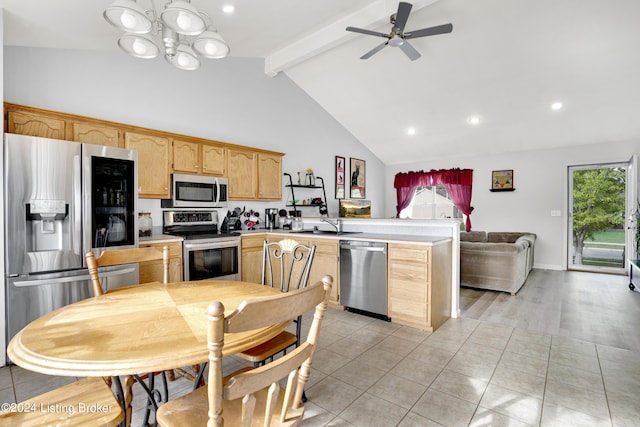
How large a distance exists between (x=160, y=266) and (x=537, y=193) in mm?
6947

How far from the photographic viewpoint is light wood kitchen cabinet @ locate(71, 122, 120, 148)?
3094 mm

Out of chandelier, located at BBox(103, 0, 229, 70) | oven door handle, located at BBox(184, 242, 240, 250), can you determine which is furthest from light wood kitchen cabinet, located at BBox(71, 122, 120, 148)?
chandelier, located at BBox(103, 0, 229, 70)

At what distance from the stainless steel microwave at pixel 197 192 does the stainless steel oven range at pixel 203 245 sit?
150mm

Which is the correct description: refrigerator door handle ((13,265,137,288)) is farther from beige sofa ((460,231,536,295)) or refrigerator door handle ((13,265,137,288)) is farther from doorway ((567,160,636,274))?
doorway ((567,160,636,274))

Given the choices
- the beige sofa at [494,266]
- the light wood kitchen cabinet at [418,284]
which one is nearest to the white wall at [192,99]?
the light wood kitchen cabinet at [418,284]

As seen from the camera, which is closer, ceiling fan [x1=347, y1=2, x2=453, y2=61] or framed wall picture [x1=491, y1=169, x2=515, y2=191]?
ceiling fan [x1=347, y1=2, x2=453, y2=61]

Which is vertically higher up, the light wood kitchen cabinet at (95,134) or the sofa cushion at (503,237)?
the light wood kitchen cabinet at (95,134)

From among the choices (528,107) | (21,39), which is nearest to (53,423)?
(21,39)

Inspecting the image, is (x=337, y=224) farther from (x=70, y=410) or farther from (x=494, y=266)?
(x=70, y=410)

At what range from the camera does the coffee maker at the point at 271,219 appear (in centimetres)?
522

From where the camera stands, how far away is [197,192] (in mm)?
4082

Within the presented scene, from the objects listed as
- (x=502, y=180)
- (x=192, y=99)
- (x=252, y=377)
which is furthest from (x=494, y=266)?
(x=192, y=99)

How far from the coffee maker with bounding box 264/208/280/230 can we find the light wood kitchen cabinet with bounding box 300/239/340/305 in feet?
4.78

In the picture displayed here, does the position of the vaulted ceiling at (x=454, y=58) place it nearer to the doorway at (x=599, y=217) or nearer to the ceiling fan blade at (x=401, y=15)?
the ceiling fan blade at (x=401, y=15)
